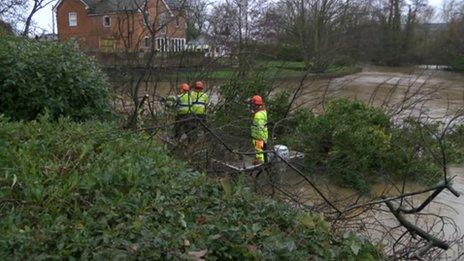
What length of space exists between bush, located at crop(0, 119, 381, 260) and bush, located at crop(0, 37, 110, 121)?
2.34 meters

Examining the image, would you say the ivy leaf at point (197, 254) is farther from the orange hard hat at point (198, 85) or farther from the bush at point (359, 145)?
the orange hard hat at point (198, 85)

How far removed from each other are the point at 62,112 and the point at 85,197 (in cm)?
346

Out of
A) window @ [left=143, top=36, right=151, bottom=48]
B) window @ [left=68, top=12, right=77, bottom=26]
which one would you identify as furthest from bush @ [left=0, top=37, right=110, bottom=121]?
window @ [left=68, top=12, right=77, bottom=26]

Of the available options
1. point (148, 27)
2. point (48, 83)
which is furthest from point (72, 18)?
point (48, 83)

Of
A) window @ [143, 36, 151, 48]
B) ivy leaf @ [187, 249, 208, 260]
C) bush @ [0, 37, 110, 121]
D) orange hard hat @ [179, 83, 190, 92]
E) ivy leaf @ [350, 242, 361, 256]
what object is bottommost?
ivy leaf @ [350, 242, 361, 256]

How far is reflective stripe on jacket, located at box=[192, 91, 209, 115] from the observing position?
31.9 ft

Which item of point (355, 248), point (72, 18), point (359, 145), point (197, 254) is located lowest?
point (359, 145)

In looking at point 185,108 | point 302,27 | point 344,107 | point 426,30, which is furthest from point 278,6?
point 426,30

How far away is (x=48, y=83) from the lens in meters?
6.16

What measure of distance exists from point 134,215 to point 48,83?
3989 millimetres

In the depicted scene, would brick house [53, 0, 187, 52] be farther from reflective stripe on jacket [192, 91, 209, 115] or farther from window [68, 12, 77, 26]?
window [68, 12, 77, 26]

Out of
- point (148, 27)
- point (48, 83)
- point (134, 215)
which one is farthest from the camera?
point (148, 27)

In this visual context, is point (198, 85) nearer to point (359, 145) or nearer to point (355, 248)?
point (359, 145)

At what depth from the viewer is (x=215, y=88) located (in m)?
11.7
